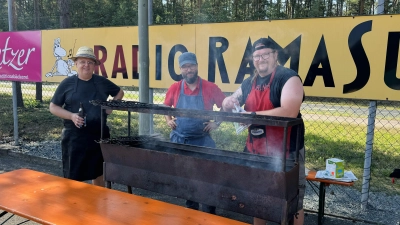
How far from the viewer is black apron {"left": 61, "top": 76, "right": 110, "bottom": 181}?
3.44 m

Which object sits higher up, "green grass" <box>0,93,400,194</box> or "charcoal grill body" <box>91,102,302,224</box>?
"charcoal grill body" <box>91,102,302,224</box>

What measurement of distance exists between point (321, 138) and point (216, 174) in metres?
5.93

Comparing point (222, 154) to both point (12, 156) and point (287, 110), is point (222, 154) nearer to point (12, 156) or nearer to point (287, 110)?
point (287, 110)

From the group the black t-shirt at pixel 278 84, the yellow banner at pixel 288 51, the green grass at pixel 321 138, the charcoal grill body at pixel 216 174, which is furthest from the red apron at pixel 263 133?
the green grass at pixel 321 138

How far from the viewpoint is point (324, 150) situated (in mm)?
6551

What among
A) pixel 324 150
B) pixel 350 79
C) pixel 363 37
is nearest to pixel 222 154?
pixel 350 79

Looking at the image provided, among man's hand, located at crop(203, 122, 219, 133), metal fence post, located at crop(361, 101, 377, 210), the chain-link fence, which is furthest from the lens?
the chain-link fence

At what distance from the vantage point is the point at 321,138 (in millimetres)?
7664

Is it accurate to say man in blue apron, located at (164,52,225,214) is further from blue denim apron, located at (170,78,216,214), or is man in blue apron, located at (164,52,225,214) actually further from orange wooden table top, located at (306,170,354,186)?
orange wooden table top, located at (306,170,354,186)

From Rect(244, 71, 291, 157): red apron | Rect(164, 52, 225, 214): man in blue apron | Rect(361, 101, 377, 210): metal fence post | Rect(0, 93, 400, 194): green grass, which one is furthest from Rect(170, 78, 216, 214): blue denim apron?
Rect(0, 93, 400, 194): green grass

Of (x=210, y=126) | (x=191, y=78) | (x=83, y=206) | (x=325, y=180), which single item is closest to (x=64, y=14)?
(x=191, y=78)

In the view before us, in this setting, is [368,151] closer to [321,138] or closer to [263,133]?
[263,133]

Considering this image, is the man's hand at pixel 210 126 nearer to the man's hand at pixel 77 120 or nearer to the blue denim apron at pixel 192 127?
the blue denim apron at pixel 192 127

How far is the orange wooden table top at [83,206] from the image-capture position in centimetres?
213
